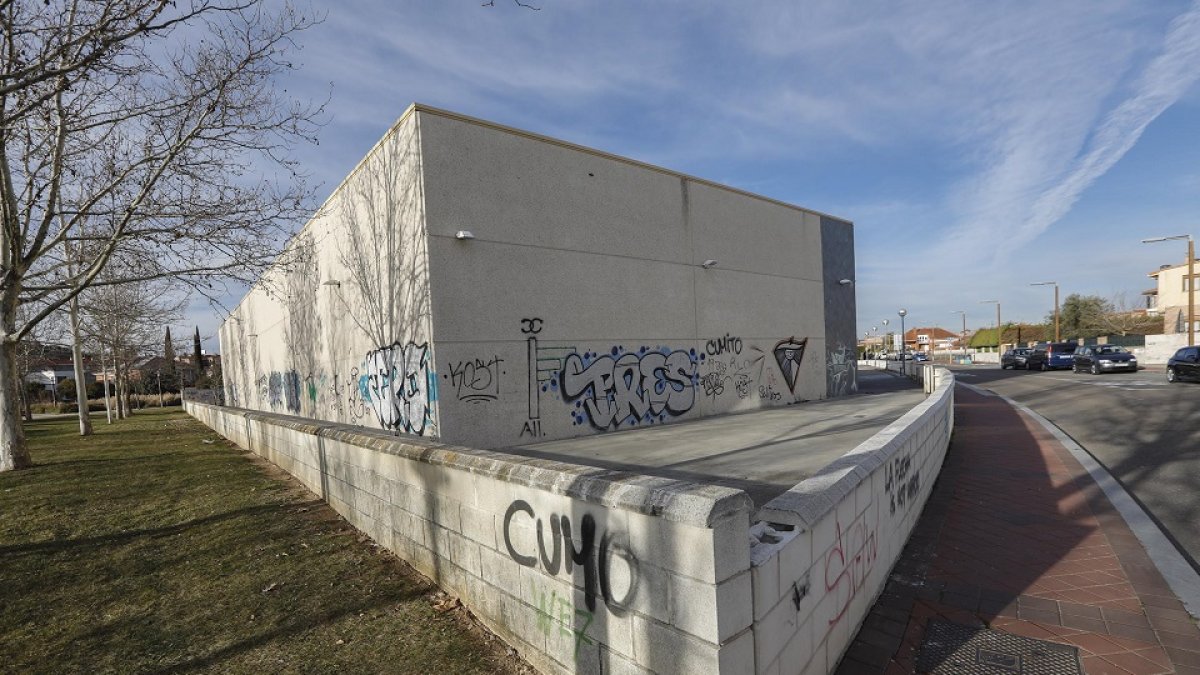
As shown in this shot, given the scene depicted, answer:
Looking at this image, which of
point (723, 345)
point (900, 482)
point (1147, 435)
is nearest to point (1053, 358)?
point (1147, 435)

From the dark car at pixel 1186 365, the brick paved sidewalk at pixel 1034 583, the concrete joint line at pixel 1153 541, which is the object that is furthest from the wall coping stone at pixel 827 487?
A: the dark car at pixel 1186 365

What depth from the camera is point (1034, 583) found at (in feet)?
13.5

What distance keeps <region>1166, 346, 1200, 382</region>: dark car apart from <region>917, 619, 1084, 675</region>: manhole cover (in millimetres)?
20491

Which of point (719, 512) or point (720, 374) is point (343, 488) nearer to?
point (719, 512)

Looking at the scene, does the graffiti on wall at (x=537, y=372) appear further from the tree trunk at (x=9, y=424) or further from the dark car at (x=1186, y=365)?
the dark car at (x=1186, y=365)

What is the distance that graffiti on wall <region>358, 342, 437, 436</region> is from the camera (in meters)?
9.41

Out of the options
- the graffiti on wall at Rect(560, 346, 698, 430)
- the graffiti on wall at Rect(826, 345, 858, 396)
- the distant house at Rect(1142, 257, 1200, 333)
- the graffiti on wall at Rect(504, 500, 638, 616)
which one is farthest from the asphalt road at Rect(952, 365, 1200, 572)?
the distant house at Rect(1142, 257, 1200, 333)

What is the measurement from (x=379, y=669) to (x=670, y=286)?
10447 millimetres

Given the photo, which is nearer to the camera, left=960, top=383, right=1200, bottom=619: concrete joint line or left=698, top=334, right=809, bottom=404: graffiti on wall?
left=960, top=383, right=1200, bottom=619: concrete joint line

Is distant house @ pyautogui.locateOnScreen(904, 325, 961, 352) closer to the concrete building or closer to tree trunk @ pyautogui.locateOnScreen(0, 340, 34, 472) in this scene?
the concrete building

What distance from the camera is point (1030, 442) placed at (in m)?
9.63

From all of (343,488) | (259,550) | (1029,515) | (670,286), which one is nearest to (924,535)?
(1029,515)

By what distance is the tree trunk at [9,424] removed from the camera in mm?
9672

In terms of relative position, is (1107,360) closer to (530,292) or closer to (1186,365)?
(1186,365)
